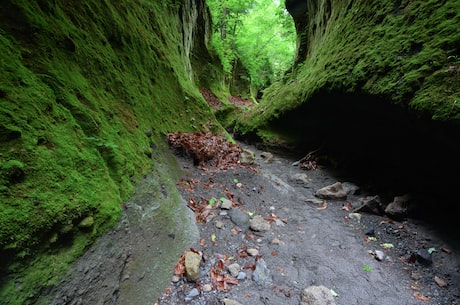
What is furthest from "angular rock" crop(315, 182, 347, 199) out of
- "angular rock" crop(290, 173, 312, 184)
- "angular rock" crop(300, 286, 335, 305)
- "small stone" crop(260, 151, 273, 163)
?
"angular rock" crop(300, 286, 335, 305)

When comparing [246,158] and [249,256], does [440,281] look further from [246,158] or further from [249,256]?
[246,158]

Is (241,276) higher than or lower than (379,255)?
higher

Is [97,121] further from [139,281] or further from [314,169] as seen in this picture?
[314,169]

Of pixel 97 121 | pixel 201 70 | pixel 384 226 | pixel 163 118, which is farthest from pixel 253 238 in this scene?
pixel 201 70

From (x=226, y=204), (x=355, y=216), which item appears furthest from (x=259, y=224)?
(x=355, y=216)

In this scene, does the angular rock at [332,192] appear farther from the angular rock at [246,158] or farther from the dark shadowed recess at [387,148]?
the angular rock at [246,158]

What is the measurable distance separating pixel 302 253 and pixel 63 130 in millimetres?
3582

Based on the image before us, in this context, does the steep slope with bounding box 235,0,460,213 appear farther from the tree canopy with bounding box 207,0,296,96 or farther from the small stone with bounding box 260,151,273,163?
the tree canopy with bounding box 207,0,296,96

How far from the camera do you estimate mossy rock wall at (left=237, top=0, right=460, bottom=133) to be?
3.27m

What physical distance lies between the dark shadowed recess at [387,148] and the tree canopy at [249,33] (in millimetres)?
13170

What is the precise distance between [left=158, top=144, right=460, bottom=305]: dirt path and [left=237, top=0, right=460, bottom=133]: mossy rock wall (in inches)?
81.3

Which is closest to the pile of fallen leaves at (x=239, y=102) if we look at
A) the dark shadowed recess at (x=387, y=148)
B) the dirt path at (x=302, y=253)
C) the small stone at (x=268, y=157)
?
the small stone at (x=268, y=157)

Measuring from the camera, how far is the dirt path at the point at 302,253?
2.67m

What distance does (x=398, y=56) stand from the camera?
414 centimetres
